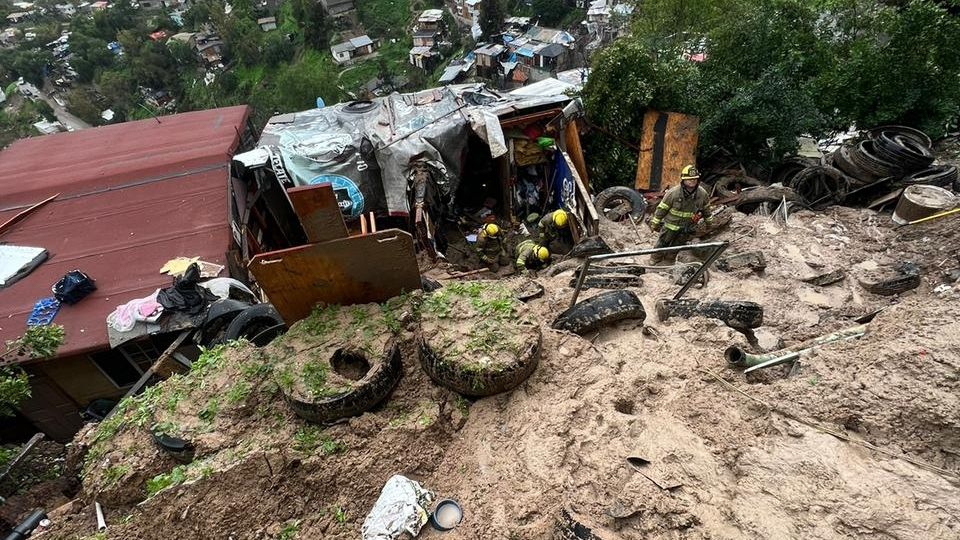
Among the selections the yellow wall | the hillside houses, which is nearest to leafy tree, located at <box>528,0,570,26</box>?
the hillside houses

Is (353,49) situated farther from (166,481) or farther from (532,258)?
(166,481)

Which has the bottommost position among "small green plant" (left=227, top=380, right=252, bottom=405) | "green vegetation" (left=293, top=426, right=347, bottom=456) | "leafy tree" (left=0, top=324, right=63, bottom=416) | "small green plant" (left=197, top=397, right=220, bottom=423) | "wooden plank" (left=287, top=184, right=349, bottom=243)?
"leafy tree" (left=0, top=324, right=63, bottom=416)

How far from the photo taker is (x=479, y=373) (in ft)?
11.6

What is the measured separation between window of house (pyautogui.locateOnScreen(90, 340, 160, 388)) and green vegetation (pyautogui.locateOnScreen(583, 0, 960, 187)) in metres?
10.6

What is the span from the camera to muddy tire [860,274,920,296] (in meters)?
5.36

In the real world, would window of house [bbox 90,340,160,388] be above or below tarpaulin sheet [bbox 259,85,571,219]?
below

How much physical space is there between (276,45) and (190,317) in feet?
193

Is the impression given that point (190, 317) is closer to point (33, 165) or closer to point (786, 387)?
point (786, 387)

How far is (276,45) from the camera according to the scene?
54.5 m

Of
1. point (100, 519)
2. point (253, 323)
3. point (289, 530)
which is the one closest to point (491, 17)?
point (253, 323)

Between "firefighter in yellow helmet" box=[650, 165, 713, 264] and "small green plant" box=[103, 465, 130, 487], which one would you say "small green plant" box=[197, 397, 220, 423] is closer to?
"small green plant" box=[103, 465, 130, 487]

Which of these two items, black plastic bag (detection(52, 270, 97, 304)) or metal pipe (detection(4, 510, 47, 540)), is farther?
black plastic bag (detection(52, 270, 97, 304))

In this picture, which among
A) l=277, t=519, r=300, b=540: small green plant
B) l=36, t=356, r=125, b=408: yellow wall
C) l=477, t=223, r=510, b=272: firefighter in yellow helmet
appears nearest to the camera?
l=277, t=519, r=300, b=540: small green plant

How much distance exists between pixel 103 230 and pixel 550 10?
52310 mm
